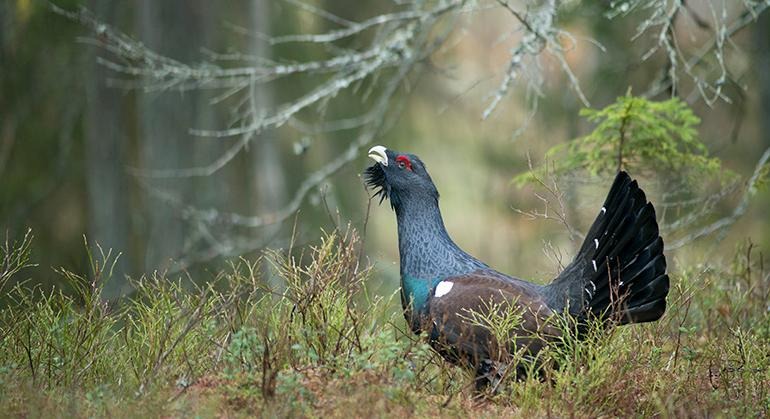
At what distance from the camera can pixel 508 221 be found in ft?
59.6

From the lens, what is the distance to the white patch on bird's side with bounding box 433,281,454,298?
5.63 m

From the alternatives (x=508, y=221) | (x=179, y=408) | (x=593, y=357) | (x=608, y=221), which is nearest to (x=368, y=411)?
(x=179, y=408)

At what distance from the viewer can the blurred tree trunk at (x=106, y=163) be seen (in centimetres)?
1382

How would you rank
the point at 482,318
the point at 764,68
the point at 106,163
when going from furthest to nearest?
the point at 106,163
the point at 764,68
the point at 482,318

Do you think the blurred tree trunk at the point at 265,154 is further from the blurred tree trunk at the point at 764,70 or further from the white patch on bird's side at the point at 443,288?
the white patch on bird's side at the point at 443,288

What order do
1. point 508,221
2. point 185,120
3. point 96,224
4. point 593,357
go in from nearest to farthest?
point 593,357, point 96,224, point 185,120, point 508,221

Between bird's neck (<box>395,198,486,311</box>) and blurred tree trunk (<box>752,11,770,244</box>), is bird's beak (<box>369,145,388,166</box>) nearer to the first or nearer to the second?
bird's neck (<box>395,198,486,311</box>)

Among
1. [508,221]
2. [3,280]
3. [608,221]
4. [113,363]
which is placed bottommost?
[508,221]

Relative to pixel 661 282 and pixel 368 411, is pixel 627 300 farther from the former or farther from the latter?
pixel 368 411

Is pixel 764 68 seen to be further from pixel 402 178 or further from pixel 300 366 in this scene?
pixel 300 366

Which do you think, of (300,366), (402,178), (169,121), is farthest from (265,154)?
(300,366)

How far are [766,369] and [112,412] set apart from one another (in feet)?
11.4

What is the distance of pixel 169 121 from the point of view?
47.0 ft

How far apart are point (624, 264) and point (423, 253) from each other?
3.88 ft
